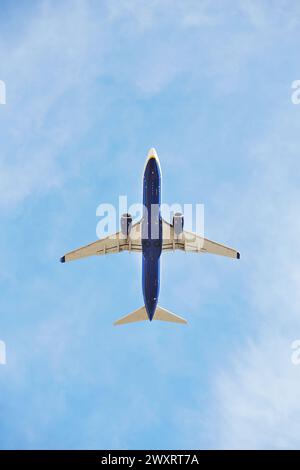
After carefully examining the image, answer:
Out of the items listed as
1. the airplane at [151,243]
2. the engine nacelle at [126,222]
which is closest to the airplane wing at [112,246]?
the airplane at [151,243]

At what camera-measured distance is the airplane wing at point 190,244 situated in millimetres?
60031

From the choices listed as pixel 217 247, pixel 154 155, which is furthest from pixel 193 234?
pixel 154 155

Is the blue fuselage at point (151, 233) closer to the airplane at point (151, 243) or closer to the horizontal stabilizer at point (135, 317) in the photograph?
the airplane at point (151, 243)

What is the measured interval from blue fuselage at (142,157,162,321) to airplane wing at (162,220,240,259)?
461 centimetres

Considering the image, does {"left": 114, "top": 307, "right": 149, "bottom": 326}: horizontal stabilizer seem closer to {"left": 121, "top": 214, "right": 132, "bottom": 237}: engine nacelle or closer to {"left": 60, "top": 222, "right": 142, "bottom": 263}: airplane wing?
{"left": 60, "top": 222, "right": 142, "bottom": 263}: airplane wing

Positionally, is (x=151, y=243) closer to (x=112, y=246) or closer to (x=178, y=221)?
(x=178, y=221)

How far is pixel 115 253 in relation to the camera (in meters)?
61.1

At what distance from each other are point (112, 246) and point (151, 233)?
6.48 m

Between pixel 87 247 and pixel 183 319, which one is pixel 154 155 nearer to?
pixel 87 247

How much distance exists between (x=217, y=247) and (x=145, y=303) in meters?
8.19

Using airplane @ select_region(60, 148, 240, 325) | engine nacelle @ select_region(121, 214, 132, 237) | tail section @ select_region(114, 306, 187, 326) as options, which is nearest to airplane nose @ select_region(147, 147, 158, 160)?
airplane @ select_region(60, 148, 240, 325)

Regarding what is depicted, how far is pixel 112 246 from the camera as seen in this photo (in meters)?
60.6

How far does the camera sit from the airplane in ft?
173

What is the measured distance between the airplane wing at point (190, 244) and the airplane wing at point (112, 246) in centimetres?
251
